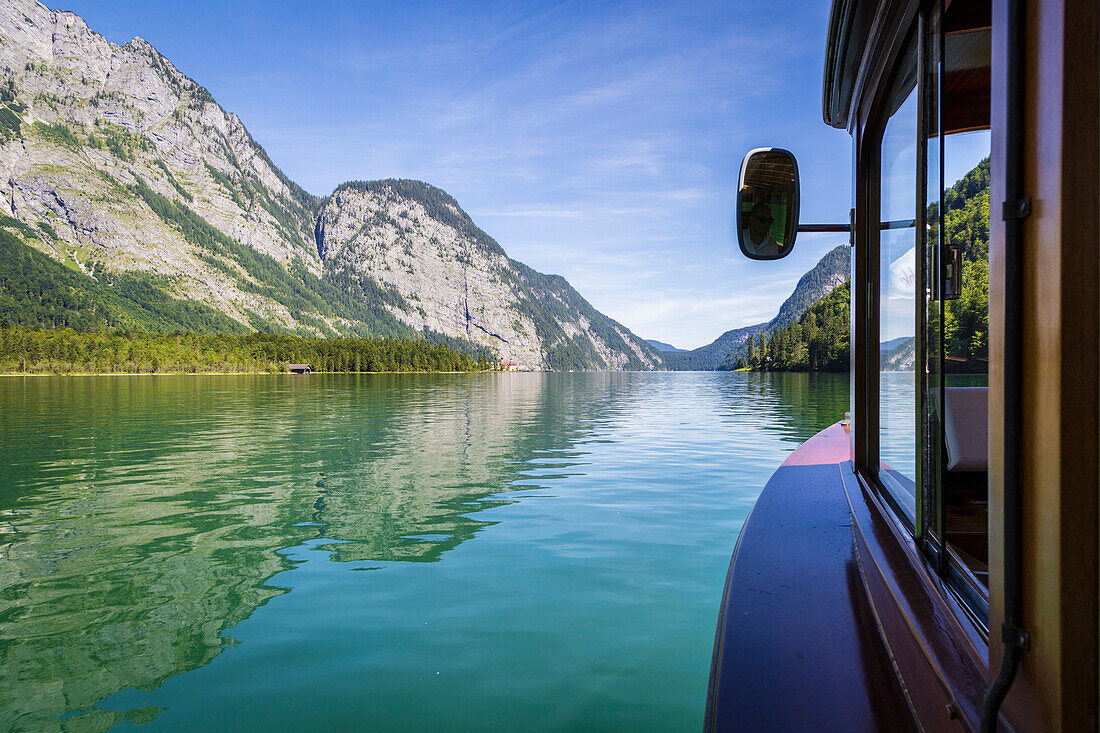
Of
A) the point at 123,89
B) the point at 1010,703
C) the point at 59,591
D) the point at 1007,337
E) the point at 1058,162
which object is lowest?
the point at 59,591

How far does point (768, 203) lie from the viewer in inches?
94.7

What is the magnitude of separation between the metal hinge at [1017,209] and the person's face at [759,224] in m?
1.72

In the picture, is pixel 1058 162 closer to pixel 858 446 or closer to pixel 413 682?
pixel 858 446

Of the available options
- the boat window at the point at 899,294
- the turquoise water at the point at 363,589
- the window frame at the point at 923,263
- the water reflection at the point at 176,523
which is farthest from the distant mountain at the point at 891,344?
the water reflection at the point at 176,523

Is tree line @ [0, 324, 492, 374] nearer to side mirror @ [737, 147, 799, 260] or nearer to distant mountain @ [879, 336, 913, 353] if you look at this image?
side mirror @ [737, 147, 799, 260]

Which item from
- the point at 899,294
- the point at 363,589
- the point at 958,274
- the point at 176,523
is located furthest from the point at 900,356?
the point at 176,523

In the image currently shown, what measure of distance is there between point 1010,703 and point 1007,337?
0.44 metres

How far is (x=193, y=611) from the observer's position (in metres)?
4.27

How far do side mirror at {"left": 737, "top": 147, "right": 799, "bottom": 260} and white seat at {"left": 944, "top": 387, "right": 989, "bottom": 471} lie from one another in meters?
1.09

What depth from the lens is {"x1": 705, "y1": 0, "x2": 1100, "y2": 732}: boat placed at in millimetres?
654

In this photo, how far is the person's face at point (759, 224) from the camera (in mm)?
2428

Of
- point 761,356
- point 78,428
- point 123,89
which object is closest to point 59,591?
point 78,428

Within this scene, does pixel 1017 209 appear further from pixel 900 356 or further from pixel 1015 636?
pixel 900 356

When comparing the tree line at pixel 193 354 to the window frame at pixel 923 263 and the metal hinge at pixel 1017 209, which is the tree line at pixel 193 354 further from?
the metal hinge at pixel 1017 209
